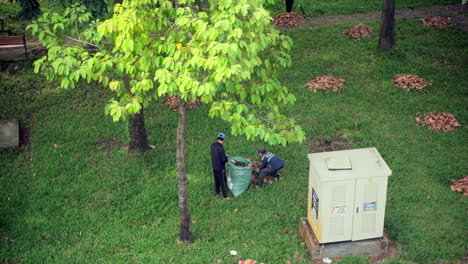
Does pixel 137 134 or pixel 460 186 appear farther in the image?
pixel 137 134

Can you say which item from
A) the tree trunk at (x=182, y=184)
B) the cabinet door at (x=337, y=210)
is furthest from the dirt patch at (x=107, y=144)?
the cabinet door at (x=337, y=210)

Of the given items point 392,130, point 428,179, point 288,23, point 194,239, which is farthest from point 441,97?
point 194,239

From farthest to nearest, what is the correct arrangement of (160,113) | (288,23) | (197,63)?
(288,23) → (160,113) → (197,63)

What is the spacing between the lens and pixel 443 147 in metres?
13.7

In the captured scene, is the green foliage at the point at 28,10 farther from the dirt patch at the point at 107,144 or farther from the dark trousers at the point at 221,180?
the dark trousers at the point at 221,180

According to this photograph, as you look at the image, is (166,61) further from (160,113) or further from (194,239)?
(160,113)

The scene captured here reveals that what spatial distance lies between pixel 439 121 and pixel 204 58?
8.55 metres

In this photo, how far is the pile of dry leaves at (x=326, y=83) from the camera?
16766 millimetres

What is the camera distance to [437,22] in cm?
2139

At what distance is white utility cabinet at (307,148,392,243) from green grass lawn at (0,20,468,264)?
0.75 metres

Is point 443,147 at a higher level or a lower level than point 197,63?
lower

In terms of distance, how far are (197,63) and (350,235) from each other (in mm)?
4369

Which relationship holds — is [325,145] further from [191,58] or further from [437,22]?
[437,22]

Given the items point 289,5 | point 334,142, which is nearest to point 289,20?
point 289,5
